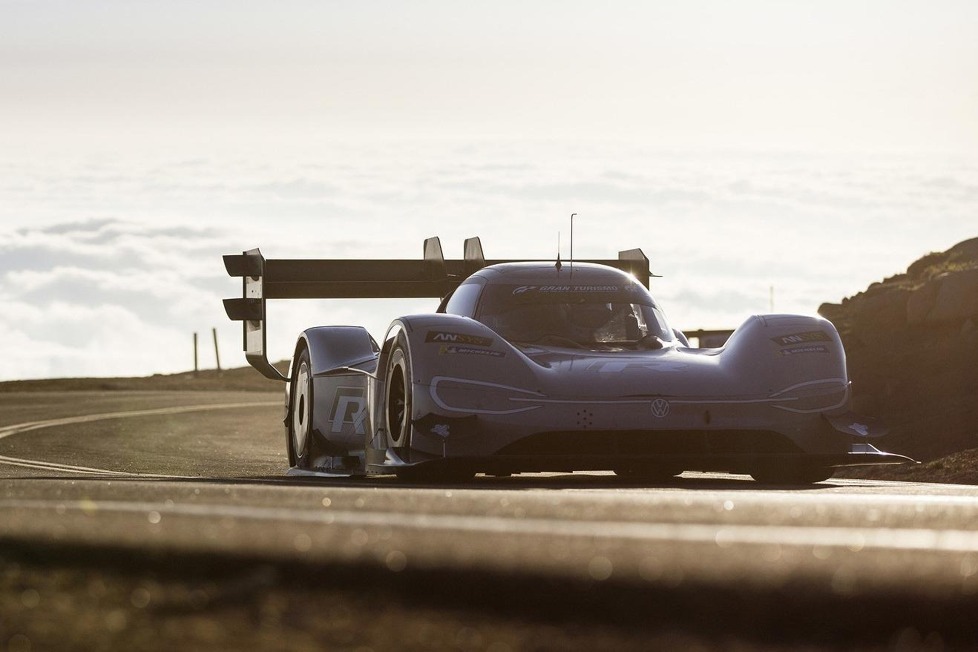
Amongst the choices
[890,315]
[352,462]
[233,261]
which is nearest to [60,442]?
[233,261]

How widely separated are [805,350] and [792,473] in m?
0.87

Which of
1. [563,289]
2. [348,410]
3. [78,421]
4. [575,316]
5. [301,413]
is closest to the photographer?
[575,316]

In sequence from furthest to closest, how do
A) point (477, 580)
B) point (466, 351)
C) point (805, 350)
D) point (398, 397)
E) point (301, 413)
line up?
point (301, 413), point (805, 350), point (398, 397), point (466, 351), point (477, 580)

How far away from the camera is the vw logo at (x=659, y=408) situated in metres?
9.98

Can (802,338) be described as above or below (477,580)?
below

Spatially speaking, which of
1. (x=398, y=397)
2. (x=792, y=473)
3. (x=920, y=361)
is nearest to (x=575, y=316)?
(x=398, y=397)

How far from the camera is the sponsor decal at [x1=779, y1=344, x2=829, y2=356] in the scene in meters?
10.8

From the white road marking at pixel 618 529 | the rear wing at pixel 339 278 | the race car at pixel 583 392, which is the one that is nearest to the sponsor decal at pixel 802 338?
the race car at pixel 583 392

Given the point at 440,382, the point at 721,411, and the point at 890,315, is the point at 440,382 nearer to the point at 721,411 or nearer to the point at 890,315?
the point at 721,411

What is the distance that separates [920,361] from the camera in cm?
3025

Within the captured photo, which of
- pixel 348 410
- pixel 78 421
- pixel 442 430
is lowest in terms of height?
pixel 78 421

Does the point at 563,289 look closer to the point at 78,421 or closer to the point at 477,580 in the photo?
the point at 477,580

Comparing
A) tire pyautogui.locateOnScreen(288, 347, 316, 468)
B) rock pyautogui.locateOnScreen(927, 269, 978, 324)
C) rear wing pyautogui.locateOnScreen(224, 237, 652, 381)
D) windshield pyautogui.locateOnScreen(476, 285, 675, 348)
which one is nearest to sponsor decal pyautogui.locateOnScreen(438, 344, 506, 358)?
windshield pyautogui.locateOnScreen(476, 285, 675, 348)

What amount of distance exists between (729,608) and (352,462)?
9944 mm
